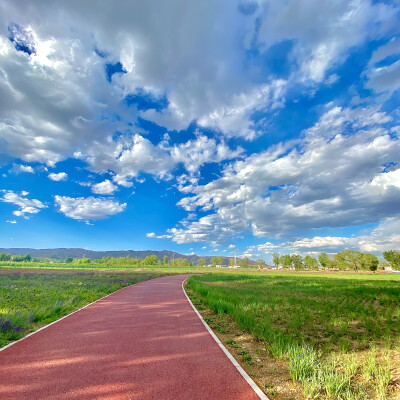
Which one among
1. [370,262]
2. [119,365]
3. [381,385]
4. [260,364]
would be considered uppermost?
[370,262]

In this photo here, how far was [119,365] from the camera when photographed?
459cm

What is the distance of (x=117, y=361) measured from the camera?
4.79m

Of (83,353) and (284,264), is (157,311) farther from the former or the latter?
(284,264)

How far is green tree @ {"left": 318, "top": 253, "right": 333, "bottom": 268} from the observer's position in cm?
12362

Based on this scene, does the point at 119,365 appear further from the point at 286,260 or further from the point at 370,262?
the point at 286,260

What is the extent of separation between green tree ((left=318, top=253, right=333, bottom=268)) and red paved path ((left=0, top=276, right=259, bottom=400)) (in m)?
136

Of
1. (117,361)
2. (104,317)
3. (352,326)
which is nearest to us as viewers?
(117,361)

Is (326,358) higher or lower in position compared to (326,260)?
lower

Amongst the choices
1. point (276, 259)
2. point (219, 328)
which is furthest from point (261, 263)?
point (219, 328)

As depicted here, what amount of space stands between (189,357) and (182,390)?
4.89 ft

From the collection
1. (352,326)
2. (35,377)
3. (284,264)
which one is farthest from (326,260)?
(35,377)

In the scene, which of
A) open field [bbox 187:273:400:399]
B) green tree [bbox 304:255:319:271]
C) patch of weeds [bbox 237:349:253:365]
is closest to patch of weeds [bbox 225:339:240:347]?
open field [bbox 187:273:400:399]

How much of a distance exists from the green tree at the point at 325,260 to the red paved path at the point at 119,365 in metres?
136

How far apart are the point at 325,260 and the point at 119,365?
141103 mm
